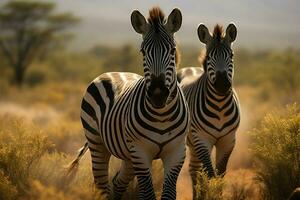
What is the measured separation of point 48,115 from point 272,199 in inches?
512

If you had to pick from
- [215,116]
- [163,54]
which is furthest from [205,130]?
[163,54]

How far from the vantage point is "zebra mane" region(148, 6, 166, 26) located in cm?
664

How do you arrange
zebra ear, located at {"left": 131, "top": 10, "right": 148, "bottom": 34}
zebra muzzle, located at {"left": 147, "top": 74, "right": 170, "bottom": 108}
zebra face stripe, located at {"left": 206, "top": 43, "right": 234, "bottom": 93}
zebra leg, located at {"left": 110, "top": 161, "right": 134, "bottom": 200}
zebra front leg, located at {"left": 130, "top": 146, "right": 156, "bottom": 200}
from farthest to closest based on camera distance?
zebra leg, located at {"left": 110, "top": 161, "right": 134, "bottom": 200} < zebra face stripe, located at {"left": 206, "top": 43, "right": 234, "bottom": 93} < zebra ear, located at {"left": 131, "top": 10, "right": 148, "bottom": 34} < zebra front leg, located at {"left": 130, "top": 146, "right": 156, "bottom": 200} < zebra muzzle, located at {"left": 147, "top": 74, "right": 170, "bottom": 108}

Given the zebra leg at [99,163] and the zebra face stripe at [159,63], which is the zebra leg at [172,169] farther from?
the zebra leg at [99,163]

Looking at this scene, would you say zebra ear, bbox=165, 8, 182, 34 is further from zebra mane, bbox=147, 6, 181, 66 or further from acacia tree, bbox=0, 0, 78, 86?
acacia tree, bbox=0, 0, 78, 86

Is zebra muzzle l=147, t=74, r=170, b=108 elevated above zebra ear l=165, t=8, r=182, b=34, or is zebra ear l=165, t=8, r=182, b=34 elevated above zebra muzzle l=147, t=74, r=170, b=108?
zebra ear l=165, t=8, r=182, b=34

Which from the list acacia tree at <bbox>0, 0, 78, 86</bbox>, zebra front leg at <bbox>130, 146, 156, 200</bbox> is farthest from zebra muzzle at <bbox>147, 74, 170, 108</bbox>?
acacia tree at <bbox>0, 0, 78, 86</bbox>

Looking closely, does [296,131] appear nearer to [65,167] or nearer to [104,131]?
[104,131]

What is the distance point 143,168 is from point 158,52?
1.31 m

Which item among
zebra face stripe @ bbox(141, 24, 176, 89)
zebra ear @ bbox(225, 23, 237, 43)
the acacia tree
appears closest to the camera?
zebra face stripe @ bbox(141, 24, 176, 89)

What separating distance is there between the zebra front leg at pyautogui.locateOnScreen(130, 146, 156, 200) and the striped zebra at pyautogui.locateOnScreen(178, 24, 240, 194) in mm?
1518

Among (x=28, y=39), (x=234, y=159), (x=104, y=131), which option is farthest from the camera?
(x=28, y=39)

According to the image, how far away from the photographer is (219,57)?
8117mm

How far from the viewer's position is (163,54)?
6.38m
